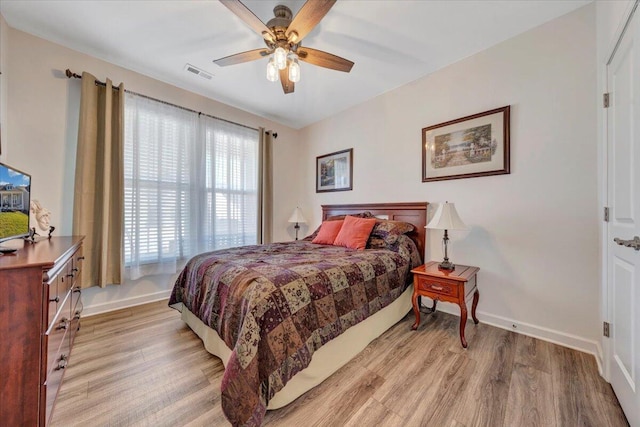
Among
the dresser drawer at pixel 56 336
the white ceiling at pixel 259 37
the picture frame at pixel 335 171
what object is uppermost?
the white ceiling at pixel 259 37

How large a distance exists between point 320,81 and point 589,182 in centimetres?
275

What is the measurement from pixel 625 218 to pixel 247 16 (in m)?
2.59

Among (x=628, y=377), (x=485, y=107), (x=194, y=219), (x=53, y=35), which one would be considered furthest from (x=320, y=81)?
(x=628, y=377)

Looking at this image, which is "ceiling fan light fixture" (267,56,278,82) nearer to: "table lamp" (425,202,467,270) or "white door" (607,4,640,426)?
"table lamp" (425,202,467,270)

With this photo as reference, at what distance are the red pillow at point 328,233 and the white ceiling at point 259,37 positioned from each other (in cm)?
179

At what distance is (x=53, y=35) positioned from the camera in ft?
7.26

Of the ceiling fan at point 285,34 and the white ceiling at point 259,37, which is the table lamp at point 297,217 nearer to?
the white ceiling at point 259,37

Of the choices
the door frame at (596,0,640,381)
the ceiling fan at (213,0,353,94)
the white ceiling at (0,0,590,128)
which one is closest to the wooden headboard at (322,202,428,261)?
the door frame at (596,0,640,381)

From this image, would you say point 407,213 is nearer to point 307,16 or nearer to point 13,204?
point 307,16

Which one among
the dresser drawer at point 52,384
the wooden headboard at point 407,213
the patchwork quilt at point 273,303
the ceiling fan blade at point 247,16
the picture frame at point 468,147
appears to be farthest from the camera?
the wooden headboard at point 407,213

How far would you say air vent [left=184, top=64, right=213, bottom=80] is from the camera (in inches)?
106

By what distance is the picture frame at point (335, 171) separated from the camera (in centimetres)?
→ 363

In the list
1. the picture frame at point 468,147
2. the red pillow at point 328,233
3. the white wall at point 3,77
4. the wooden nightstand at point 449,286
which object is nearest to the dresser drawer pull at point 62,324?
the white wall at point 3,77

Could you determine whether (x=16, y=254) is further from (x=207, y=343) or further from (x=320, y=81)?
(x=320, y=81)
